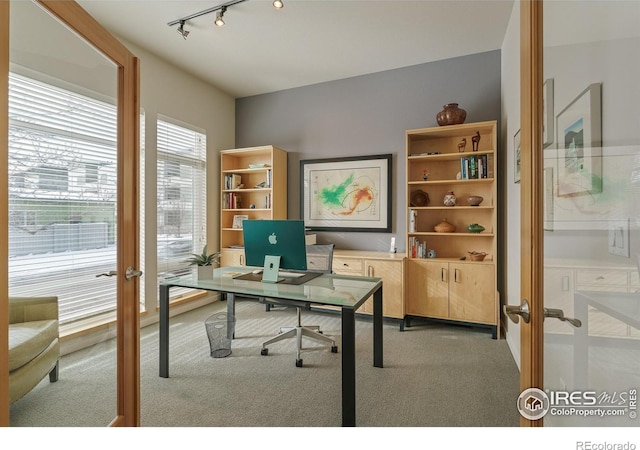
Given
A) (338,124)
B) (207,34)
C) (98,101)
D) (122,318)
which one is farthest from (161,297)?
(338,124)

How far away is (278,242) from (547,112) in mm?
1690

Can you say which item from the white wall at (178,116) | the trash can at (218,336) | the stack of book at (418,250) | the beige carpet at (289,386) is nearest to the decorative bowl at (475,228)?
the stack of book at (418,250)

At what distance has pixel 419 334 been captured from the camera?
3180 millimetres

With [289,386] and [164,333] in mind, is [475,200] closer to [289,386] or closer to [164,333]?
[289,386]

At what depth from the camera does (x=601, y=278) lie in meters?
0.95

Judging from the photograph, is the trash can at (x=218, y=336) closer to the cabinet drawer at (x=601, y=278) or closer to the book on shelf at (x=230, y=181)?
the book on shelf at (x=230, y=181)

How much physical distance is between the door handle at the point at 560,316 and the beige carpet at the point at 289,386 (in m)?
1.11

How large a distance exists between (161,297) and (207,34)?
2.58 m

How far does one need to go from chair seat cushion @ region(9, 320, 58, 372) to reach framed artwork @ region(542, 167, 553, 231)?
6.02 ft

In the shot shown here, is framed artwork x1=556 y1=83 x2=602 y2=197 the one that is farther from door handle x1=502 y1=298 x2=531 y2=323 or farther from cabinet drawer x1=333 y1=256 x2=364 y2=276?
cabinet drawer x1=333 y1=256 x2=364 y2=276

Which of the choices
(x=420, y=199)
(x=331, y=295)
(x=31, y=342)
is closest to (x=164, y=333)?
(x=31, y=342)

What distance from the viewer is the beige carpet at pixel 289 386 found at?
152 cm

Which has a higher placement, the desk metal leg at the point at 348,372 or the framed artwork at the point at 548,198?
the framed artwork at the point at 548,198

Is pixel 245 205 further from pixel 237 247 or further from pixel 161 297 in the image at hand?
pixel 161 297
